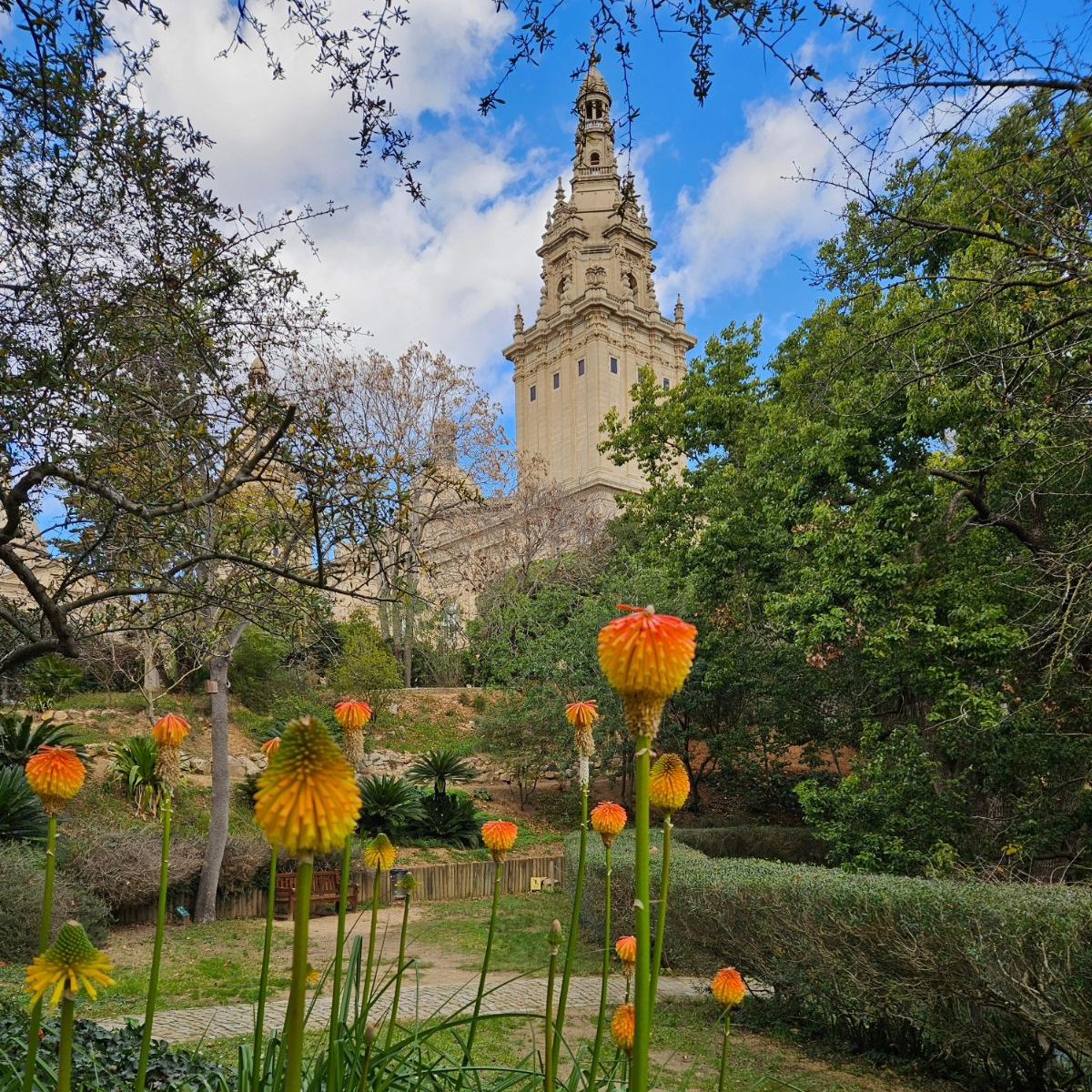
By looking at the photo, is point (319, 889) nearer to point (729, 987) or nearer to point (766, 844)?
point (766, 844)

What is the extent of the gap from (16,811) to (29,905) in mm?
2441

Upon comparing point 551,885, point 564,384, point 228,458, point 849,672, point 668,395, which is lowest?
point 551,885

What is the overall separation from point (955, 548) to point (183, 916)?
1156 cm

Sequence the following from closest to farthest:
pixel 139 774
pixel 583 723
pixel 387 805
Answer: pixel 583 723 → pixel 139 774 → pixel 387 805

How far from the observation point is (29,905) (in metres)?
8.95

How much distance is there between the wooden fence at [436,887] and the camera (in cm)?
1205

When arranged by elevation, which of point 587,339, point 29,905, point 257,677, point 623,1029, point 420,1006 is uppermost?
point 587,339

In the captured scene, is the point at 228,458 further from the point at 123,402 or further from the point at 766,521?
the point at 766,521

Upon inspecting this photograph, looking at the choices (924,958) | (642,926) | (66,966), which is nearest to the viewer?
(642,926)

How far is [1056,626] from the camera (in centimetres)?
855

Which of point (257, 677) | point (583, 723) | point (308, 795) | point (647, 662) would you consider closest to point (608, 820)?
point (583, 723)

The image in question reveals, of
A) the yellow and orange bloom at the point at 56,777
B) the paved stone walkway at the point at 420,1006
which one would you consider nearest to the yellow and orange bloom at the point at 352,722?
the yellow and orange bloom at the point at 56,777

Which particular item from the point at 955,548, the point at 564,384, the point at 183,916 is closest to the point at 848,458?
the point at 955,548

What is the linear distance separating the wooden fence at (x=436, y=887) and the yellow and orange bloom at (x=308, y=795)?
11.0 metres
